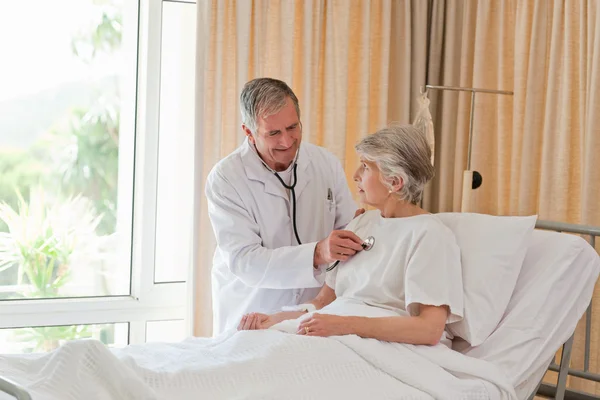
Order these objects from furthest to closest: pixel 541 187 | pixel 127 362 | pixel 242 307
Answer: pixel 541 187, pixel 242 307, pixel 127 362

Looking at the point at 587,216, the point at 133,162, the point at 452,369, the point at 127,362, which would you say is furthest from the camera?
the point at 133,162

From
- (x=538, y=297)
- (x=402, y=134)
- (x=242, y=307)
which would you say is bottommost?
(x=242, y=307)

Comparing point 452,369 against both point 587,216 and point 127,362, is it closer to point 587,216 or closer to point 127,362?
point 127,362

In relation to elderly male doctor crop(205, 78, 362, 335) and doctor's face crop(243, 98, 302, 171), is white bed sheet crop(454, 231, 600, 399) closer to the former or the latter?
elderly male doctor crop(205, 78, 362, 335)

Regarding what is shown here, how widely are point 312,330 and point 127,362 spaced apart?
52 cm

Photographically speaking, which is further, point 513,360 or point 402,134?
point 402,134

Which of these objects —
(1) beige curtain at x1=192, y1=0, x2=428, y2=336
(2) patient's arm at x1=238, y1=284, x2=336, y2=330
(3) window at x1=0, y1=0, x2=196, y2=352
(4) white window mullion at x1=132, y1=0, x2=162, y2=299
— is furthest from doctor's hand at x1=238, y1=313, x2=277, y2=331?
(4) white window mullion at x1=132, y1=0, x2=162, y2=299

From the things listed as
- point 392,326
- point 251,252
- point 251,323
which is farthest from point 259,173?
point 392,326

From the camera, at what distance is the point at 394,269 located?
2.27 m

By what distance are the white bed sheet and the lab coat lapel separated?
88 cm

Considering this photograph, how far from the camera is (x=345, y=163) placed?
151 inches

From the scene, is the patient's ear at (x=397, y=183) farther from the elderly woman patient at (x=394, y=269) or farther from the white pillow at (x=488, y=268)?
the white pillow at (x=488, y=268)

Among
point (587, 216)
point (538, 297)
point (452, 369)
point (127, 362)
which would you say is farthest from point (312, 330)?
point (587, 216)

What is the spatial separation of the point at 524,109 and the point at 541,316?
5.00 feet
